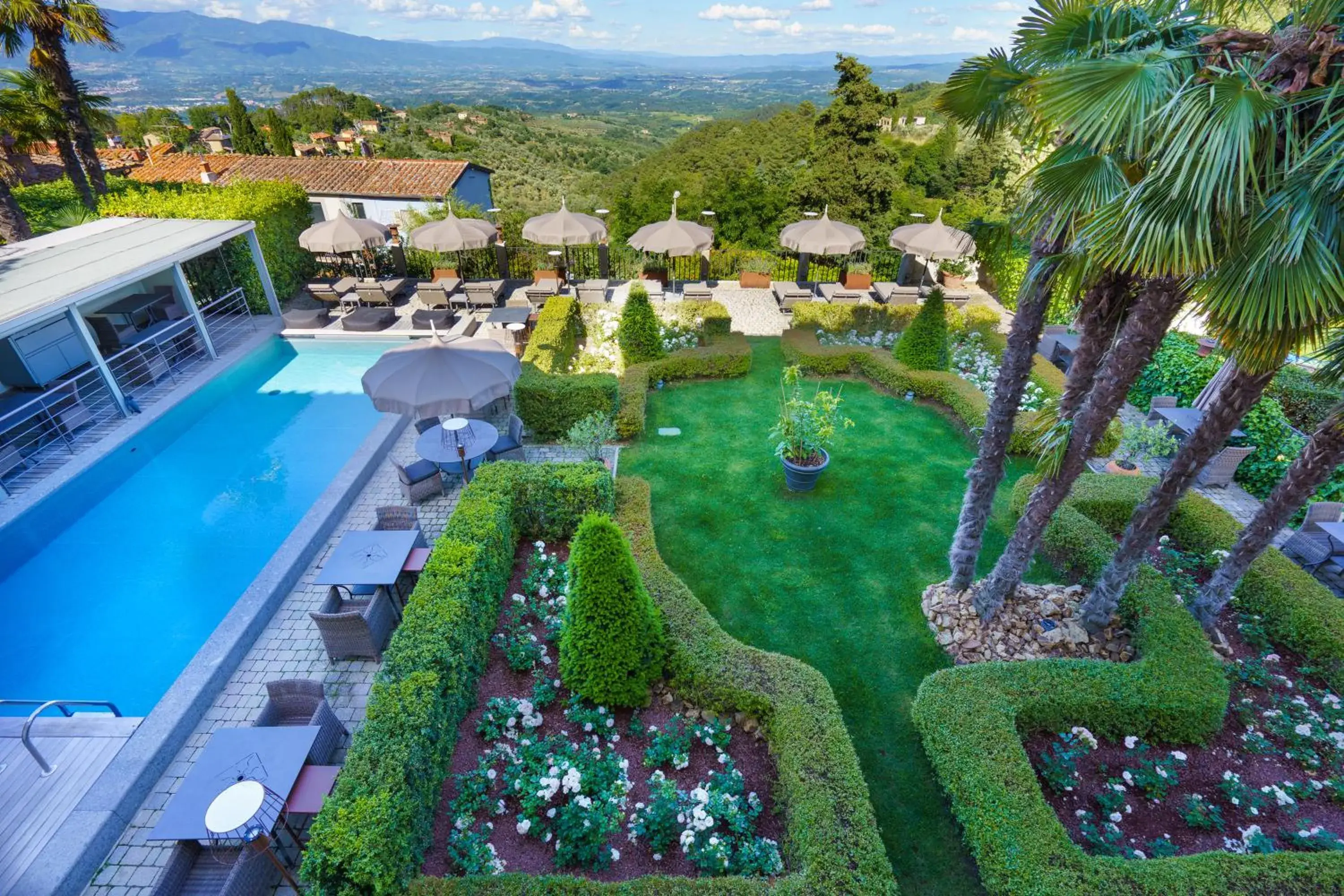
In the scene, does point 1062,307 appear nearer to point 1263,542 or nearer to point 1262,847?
point 1263,542

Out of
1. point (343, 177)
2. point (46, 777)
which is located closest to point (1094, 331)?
point (46, 777)

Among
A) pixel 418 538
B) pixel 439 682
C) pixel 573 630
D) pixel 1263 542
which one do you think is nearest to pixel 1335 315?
pixel 1263 542

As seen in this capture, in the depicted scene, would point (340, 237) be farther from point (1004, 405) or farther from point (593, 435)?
point (1004, 405)

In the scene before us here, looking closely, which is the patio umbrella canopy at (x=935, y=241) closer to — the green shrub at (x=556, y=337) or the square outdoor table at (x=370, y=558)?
the green shrub at (x=556, y=337)

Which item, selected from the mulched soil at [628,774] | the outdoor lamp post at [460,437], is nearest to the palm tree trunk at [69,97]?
the outdoor lamp post at [460,437]

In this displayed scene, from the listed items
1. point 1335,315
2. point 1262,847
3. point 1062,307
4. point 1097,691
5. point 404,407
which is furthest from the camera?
point 1062,307

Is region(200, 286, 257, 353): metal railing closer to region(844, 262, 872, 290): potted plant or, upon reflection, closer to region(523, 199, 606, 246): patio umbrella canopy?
region(523, 199, 606, 246): patio umbrella canopy
